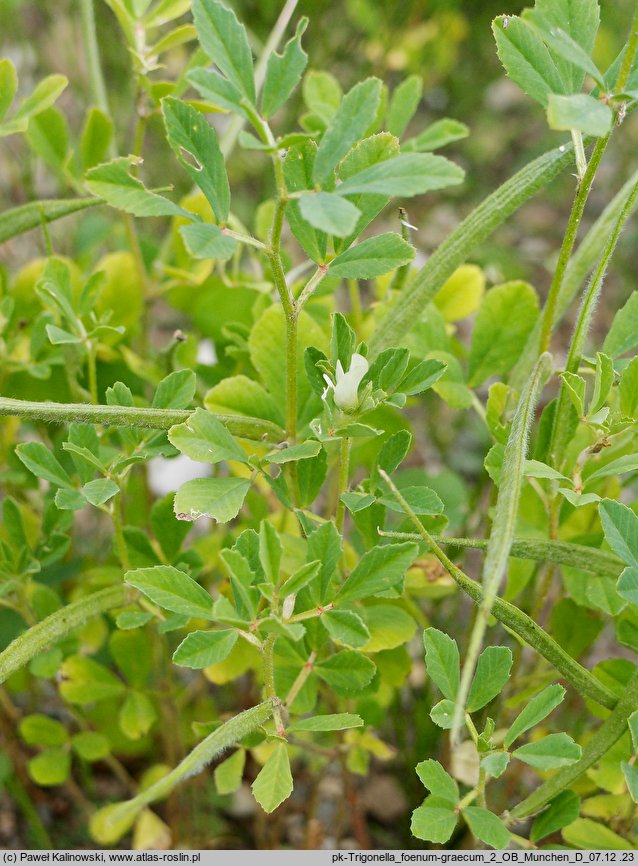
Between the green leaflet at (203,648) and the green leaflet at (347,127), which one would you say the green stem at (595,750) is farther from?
the green leaflet at (347,127)

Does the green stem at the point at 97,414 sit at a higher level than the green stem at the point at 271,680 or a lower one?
higher

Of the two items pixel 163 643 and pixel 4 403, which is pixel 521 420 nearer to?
pixel 4 403

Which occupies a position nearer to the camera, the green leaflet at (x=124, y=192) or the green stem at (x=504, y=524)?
the green stem at (x=504, y=524)

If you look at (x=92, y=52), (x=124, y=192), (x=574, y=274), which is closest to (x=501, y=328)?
(x=574, y=274)

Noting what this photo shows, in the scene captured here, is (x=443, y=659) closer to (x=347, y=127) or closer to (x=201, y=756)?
(x=201, y=756)

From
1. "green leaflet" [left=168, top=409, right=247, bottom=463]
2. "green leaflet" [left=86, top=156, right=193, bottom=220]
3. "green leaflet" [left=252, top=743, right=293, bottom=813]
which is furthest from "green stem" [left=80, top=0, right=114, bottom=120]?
"green leaflet" [left=252, top=743, right=293, bottom=813]

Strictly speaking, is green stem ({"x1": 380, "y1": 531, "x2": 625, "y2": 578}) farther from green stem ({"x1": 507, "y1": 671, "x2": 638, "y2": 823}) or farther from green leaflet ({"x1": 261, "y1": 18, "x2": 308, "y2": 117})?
green leaflet ({"x1": 261, "y1": 18, "x2": 308, "y2": 117})

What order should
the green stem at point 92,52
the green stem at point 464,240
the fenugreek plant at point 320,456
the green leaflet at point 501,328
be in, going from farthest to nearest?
the green stem at point 92,52 → the green leaflet at point 501,328 → the green stem at point 464,240 → the fenugreek plant at point 320,456

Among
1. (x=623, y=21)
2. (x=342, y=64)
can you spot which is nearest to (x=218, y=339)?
(x=342, y=64)

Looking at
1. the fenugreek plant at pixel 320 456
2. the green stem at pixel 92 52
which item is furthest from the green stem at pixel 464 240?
the green stem at pixel 92 52
